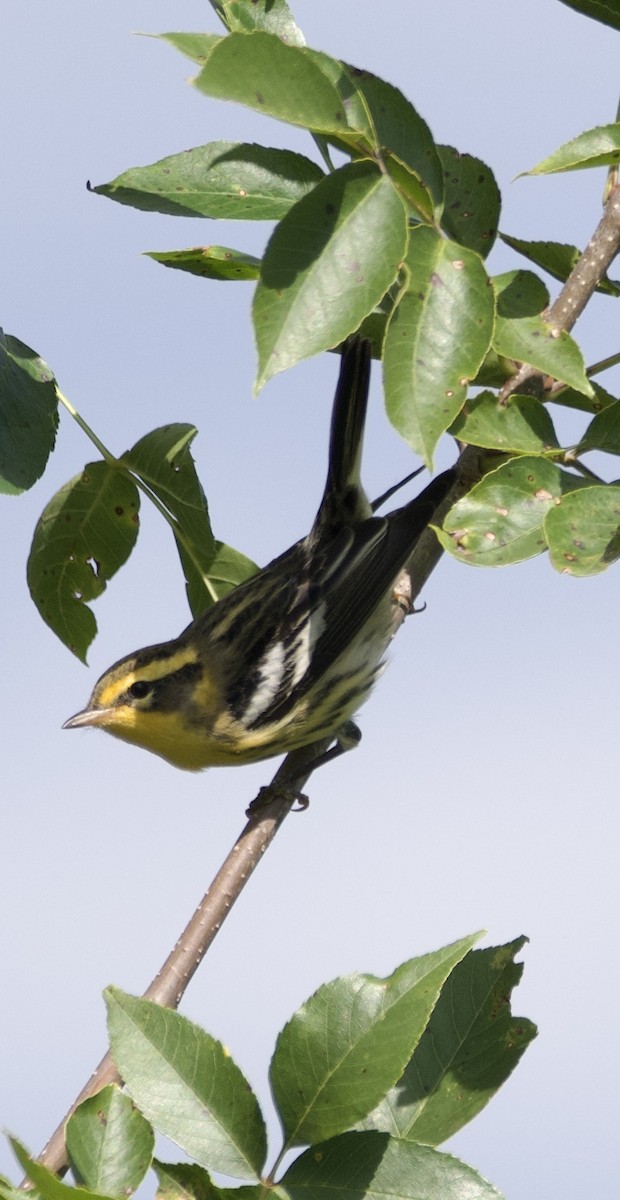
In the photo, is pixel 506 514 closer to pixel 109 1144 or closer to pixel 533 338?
pixel 533 338

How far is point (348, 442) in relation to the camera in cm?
452

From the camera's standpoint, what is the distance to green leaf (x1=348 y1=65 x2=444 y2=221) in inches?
81.7

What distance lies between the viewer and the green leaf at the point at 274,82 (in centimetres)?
170

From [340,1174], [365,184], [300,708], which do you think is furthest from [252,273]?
[300,708]

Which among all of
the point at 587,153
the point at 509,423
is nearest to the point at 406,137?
the point at 587,153

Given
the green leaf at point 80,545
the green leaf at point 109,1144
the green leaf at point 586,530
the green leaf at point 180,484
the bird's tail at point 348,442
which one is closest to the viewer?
the green leaf at point 109,1144

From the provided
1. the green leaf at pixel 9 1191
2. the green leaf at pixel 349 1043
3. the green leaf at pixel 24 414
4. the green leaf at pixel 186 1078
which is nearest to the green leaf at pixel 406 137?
the green leaf at pixel 24 414

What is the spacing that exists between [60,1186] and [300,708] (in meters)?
3.28

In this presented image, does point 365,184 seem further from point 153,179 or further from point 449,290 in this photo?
point 153,179

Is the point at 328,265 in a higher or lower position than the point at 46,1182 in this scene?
higher

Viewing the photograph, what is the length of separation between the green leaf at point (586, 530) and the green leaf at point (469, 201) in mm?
544

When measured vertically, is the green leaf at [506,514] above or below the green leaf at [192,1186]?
above

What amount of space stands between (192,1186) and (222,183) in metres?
1.66

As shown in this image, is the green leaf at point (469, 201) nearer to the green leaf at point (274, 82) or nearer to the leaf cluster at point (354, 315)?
the leaf cluster at point (354, 315)
